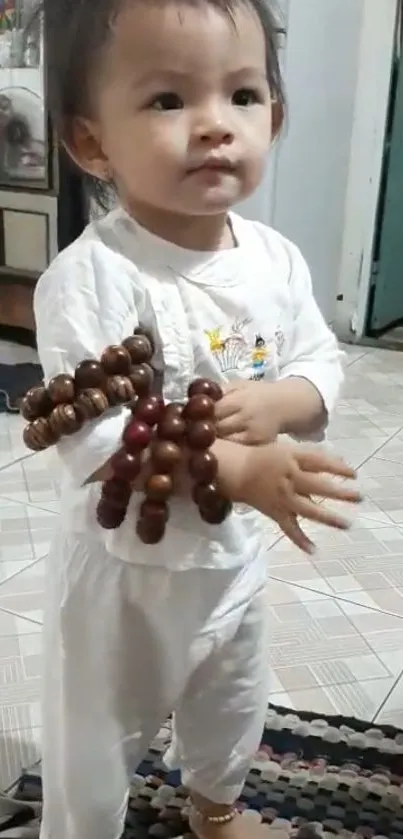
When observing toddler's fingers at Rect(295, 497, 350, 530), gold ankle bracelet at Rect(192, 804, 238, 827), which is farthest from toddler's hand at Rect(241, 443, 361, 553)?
gold ankle bracelet at Rect(192, 804, 238, 827)

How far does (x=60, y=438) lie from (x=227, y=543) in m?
0.17

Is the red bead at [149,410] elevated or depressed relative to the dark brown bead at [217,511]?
elevated

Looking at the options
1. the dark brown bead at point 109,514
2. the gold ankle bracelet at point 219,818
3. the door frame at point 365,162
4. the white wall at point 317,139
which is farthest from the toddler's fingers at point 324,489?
the door frame at point 365,162

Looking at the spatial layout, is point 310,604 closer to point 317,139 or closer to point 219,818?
point 219,818

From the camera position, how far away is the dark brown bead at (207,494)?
515mm

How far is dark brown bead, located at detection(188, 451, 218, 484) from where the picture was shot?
1.67ft

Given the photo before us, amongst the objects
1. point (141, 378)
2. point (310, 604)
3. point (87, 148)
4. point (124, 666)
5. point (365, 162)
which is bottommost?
point (310, 604)

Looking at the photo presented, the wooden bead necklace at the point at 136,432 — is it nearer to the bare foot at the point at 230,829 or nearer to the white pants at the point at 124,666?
the white pants at the point at 124,666

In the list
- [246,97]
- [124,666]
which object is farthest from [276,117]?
[124,666]

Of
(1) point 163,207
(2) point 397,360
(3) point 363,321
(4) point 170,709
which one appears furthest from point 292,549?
(3) point 363,321

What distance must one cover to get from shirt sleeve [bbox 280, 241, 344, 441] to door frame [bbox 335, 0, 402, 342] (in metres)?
1.74

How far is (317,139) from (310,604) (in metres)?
1.27

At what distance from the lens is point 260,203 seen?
76.1 inches

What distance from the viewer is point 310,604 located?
1.21 meters
